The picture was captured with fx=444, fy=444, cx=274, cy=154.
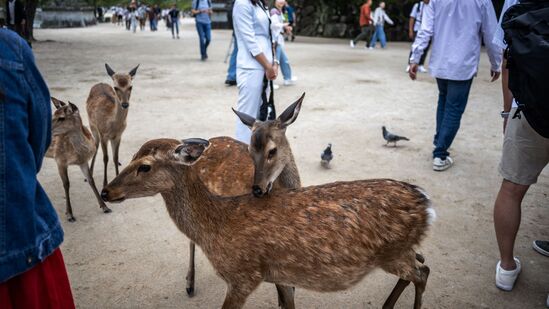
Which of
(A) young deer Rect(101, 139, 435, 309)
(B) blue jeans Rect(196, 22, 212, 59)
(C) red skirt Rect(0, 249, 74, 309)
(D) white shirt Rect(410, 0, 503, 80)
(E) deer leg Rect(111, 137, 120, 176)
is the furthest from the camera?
(B) blue jeans Rect(196, 22, 212, 59)

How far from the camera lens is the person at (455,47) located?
5.22 metres

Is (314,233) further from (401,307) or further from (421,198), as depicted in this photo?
(401,307)

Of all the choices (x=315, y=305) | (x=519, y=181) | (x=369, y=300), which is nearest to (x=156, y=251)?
(x=315, y=305)

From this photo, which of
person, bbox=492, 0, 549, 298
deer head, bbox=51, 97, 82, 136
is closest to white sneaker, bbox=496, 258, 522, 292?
person, bbox=492, 0, 549, 298

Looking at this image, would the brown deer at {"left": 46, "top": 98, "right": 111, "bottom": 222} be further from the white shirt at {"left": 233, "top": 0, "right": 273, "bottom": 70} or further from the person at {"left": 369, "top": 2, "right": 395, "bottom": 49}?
the person at {"left": 369, "top": 2, "right": 395, "bottom": 49}

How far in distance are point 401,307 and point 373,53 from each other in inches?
629

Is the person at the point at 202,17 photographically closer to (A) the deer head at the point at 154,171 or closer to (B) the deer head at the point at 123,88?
(B) the deer head at the point at 123,88

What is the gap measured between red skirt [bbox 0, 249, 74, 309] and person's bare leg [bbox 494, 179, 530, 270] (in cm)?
287

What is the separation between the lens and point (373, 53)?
1797cm

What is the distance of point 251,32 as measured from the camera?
4.46m

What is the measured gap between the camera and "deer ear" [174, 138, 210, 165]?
2.51 metres

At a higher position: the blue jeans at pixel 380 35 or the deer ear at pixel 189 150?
the blue jeans at pixel 380 35

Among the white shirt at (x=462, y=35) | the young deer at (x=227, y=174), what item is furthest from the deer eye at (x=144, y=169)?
the white shirt at (x=462, y=35)

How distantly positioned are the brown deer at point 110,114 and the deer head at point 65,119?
29.2 inches
